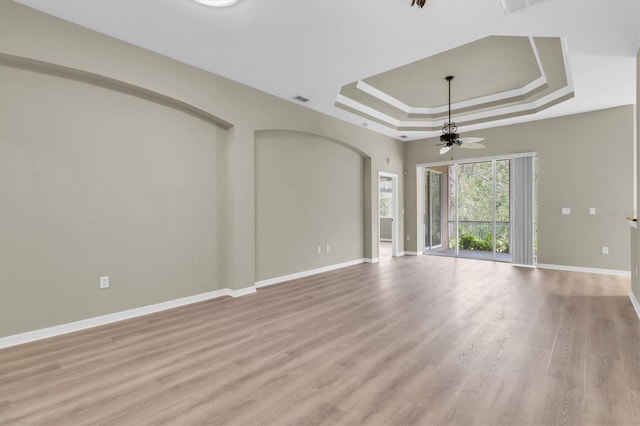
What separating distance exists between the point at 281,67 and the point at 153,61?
4.96ft

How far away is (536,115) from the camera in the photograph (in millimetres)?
6191

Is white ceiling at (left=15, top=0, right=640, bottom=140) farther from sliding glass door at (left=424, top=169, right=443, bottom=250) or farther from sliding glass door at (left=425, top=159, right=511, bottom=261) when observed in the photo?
sliding glass door at (left=424, top=169, right=443, bottom=250)

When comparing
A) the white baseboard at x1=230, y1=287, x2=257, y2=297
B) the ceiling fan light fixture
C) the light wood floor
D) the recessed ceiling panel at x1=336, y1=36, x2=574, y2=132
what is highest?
the recessed ceiling panel at x1=336, y1=36, x2=574, y2=132

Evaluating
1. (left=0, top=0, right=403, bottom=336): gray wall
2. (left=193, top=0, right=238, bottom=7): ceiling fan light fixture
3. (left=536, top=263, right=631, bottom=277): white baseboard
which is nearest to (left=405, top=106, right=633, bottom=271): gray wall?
(left=536, top=263, right=631, bottom=277): white baseboard

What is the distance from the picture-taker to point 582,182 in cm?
601

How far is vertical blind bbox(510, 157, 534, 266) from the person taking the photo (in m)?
6.58

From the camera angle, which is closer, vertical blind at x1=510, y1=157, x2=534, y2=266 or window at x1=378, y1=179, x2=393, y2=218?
vertical blind at x1=510, y1=157, x2=534, y2=266

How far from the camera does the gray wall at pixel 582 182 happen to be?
18.6ft

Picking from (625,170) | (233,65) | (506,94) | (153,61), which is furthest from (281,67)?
(625,170)

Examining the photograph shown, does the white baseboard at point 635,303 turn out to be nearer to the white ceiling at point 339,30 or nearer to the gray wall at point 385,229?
the white ceiling at point 339,30

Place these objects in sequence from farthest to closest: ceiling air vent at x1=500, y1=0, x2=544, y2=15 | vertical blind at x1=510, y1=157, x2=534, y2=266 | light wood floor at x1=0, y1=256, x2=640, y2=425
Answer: vertical blind at x1=510, y1=157, x2=534, y2=266
ceiling air vent at x1=500, y1=0, x2=544, y2=15
light wood floor at x1=0, y1=256, x2=640, y2=425

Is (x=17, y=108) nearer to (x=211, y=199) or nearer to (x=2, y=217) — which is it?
(x=2, y=217)

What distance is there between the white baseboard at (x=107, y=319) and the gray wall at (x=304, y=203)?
2.59ft

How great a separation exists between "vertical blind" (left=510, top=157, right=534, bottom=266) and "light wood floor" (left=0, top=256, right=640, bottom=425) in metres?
2.53
